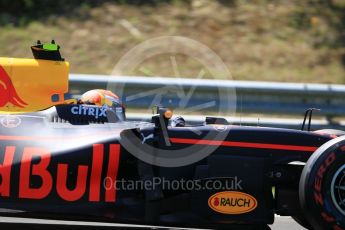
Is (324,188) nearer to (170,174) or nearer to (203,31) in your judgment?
(170,174)

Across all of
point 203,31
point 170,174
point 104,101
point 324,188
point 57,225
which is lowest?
point 57,225

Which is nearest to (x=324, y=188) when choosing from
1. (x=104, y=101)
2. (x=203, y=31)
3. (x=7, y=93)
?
(x=104, y=101)

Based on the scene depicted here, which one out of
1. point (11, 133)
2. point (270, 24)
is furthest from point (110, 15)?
point (11, 133)

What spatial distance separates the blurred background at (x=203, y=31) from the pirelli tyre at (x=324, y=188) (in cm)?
795

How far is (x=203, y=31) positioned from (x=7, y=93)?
8.35 metres

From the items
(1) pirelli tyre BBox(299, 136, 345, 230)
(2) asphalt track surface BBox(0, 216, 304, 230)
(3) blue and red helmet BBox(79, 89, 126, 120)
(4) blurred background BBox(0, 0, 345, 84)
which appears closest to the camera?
(1) pirelli tyre BBox(299, 136, 345, 230)

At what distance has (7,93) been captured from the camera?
18.9 ft

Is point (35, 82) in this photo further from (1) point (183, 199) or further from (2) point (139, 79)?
(2) point (139, 79)

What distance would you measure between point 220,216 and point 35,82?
2.15 metres

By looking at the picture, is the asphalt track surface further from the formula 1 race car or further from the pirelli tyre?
the pirelli tyre

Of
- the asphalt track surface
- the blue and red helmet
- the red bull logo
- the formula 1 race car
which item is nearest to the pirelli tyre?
the formula 1 race car

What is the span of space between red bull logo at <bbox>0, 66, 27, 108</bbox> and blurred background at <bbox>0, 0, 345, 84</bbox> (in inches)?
269

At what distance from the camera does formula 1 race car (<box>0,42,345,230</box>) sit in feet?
15.7

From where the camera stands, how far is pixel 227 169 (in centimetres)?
486
